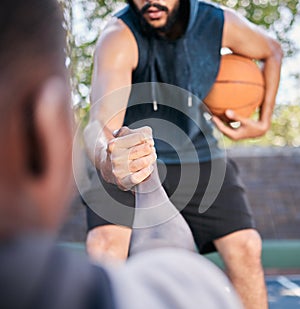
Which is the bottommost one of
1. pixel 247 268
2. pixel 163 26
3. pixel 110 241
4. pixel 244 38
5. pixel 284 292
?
pixel 284 292

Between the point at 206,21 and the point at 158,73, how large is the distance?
1.20 feet

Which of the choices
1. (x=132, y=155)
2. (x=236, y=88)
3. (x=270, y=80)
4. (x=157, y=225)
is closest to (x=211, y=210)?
(x=236, y=88)

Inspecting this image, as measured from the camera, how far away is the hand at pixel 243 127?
3.62m

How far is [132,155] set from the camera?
1.96m

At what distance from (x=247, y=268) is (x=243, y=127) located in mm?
708

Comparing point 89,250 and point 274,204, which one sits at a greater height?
point 89,250

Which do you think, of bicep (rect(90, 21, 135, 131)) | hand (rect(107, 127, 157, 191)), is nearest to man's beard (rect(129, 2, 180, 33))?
bicep (rect(90, 21, 135, 131))

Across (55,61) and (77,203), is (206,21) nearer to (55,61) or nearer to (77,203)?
(55,61)

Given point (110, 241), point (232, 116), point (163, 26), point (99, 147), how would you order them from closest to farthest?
1. point (99, 147)
2. point (110, 241)
3. point (163, 26)
4. point (232, 116)

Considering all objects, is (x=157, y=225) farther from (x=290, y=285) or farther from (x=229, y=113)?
(x=290, y=285)

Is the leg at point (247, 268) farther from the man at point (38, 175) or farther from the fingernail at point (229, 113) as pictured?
the man at point (38, 175)

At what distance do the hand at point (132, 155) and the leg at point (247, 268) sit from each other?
137cm

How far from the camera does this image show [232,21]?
372cm

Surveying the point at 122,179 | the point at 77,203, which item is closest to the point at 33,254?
the point at 122,179
